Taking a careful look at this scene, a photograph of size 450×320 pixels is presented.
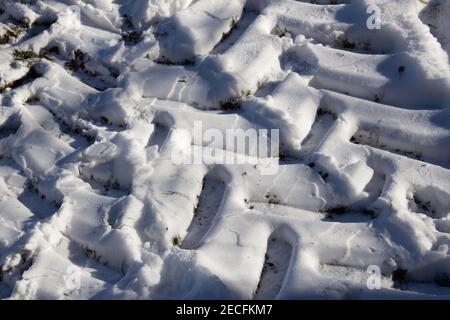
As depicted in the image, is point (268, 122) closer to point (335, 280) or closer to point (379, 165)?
point (379, 165)

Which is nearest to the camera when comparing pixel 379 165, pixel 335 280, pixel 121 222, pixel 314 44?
pixel 335 280

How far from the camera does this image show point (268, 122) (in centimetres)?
383

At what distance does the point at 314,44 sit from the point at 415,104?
0.91 meters

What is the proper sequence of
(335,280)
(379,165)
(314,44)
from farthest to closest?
(314,44)
(379,165)
(335,280)

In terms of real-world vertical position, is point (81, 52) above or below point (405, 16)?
below

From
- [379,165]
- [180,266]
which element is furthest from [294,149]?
[180,266]

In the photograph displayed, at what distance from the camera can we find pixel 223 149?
3.71m

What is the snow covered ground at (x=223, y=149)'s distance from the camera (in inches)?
121

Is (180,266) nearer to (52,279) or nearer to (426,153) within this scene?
(52,279)

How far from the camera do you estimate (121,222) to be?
10.8ft

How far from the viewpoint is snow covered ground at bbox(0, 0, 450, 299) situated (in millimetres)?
3066

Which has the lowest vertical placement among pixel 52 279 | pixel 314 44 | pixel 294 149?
pixel 52 279

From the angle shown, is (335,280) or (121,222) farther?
(121,222)

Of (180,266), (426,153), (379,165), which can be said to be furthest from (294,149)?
(180,266)
